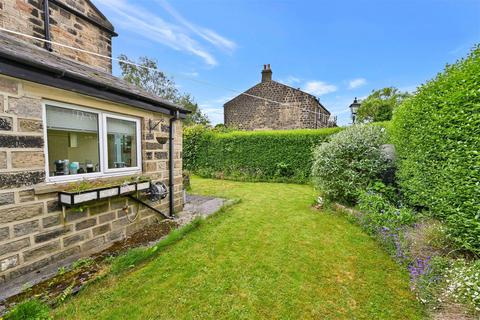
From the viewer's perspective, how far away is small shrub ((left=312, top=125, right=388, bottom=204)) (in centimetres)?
583

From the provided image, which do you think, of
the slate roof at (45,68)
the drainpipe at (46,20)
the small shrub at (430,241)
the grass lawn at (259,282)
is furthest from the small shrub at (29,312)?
the drainpipe at (46,20)

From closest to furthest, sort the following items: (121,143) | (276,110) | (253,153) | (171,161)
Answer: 1. (121,143)
2. (171,161)
3. (253,153)
4. (276,110)

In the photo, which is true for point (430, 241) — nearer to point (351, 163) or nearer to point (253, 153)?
point (351, 163)

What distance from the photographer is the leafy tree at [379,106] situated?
23.6 m

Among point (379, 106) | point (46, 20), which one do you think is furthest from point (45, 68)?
point (379, 106)

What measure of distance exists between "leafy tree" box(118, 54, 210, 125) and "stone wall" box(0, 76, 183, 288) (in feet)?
76.2

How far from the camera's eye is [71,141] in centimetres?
352

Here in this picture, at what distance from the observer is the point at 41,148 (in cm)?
295

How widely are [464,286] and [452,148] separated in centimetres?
190

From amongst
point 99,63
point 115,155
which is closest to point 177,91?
point 99,63

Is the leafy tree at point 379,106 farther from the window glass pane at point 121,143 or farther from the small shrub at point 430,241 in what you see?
the window glass pane at point 121,143

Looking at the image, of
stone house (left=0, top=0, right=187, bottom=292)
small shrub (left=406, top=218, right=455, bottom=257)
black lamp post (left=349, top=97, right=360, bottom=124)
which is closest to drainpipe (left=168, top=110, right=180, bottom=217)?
stone house (left=0, top=0, right=187, bottom=292)

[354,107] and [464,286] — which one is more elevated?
[354,107]

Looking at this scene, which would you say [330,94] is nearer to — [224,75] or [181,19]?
[224,75]
